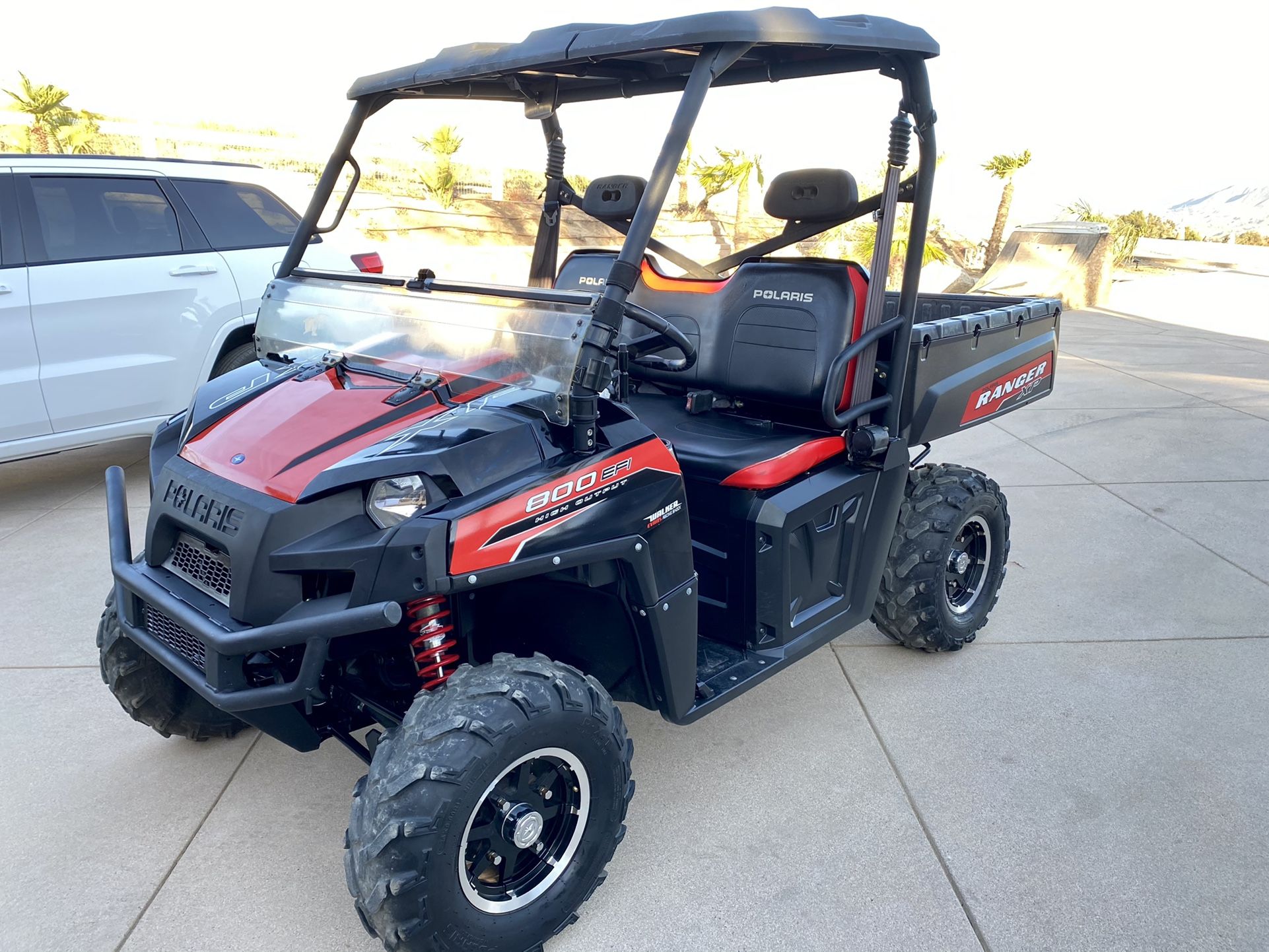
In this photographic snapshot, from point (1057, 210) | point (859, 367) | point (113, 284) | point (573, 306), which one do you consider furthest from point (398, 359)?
point (1057, 210)

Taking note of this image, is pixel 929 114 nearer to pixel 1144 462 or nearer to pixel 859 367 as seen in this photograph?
pixel 859 367

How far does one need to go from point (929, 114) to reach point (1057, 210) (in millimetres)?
25566

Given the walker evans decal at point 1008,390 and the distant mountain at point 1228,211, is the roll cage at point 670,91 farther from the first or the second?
the distant mountain at point 1228,211

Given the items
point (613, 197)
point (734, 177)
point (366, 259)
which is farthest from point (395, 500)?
point (734, 177)

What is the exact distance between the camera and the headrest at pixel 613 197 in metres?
3.27

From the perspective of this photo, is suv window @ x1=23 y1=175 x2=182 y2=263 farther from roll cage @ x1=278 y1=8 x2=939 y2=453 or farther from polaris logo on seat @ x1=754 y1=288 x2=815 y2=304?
polaris logo on seat @ x1=754 y1=288 x2=815 y2=304

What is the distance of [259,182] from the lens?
5934 mm

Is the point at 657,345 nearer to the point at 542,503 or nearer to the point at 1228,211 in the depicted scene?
the point at 542,503

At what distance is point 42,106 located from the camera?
24.0 m

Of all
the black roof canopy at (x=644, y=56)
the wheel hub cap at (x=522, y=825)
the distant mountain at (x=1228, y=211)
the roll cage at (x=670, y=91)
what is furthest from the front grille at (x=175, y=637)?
the distant mountain at (x=1228, y=211)

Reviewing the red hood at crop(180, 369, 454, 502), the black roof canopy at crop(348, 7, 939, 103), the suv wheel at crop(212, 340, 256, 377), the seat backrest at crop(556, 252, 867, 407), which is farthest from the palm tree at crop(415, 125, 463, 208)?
the red hood at crop(180, 369, 454, 502)

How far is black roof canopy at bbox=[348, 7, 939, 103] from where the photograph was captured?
7.48 feet

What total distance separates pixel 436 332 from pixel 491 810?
4.00 feet

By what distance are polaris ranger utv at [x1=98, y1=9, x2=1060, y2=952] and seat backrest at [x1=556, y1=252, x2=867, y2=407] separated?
0.04ft
